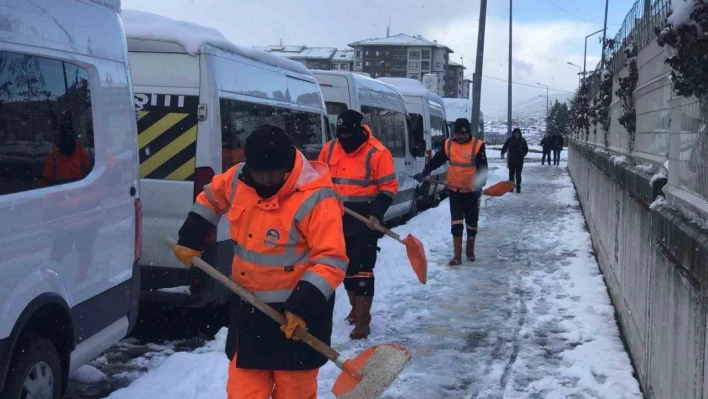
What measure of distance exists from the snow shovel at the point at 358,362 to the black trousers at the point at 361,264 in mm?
2816

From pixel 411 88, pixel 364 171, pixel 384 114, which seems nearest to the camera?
pixel 364 171

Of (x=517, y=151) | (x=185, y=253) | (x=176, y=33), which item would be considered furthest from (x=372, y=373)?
(x=517, y=151)

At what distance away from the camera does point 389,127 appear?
13586 millimetres

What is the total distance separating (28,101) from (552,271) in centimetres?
699

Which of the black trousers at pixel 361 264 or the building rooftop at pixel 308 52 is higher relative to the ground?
the building rooftop at pixel 308 52

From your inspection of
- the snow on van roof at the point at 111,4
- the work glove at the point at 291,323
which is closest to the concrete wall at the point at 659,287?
the work glove at the point at 291,323

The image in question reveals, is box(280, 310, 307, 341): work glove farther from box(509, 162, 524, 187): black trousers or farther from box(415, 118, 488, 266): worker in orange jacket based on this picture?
box(509, 162, 524, 187): black trousers

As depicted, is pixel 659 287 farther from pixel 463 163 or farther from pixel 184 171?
pixel 463 163

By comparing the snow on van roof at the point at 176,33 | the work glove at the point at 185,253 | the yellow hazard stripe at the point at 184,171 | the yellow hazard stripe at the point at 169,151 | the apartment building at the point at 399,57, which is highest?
the apartment building at the point at 399,57

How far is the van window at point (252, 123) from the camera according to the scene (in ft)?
20.4

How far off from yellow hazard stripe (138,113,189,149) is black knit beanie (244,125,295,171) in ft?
9.10

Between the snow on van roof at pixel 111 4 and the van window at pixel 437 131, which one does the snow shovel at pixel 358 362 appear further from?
the van window at pixel 437 131

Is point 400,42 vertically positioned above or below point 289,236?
above

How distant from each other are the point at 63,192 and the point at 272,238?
50.3 inches
